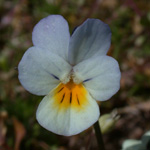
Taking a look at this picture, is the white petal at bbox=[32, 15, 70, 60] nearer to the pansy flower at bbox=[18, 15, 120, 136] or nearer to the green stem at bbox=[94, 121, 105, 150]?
the pansy flower at bbox=[18, 15, 120, 136]

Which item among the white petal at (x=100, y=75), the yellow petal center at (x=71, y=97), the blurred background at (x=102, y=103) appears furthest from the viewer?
the blurred background at (x=102, y=103)

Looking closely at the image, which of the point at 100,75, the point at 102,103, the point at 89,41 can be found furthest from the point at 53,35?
the point at 102,103

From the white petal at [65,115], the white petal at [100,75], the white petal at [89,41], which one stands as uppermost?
the white petal at [89,41]

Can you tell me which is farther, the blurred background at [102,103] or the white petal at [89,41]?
the blurred background at [102,103]

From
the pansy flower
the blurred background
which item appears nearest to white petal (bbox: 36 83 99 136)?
the pansy flower

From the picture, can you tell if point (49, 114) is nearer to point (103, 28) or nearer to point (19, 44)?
point (103, 28)

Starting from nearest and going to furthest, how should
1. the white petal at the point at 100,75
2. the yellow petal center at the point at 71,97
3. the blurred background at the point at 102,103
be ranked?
the white petal at the point at 100,75
the yellow petal center at the point at 71,97
the blurred background at the point at 102,103

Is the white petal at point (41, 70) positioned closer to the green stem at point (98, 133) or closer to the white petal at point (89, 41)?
the white petal at point (89, 41)

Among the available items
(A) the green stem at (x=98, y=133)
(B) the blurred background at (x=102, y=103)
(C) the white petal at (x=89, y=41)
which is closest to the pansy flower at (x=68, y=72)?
(C) the white petal at (x=89, y=41)
